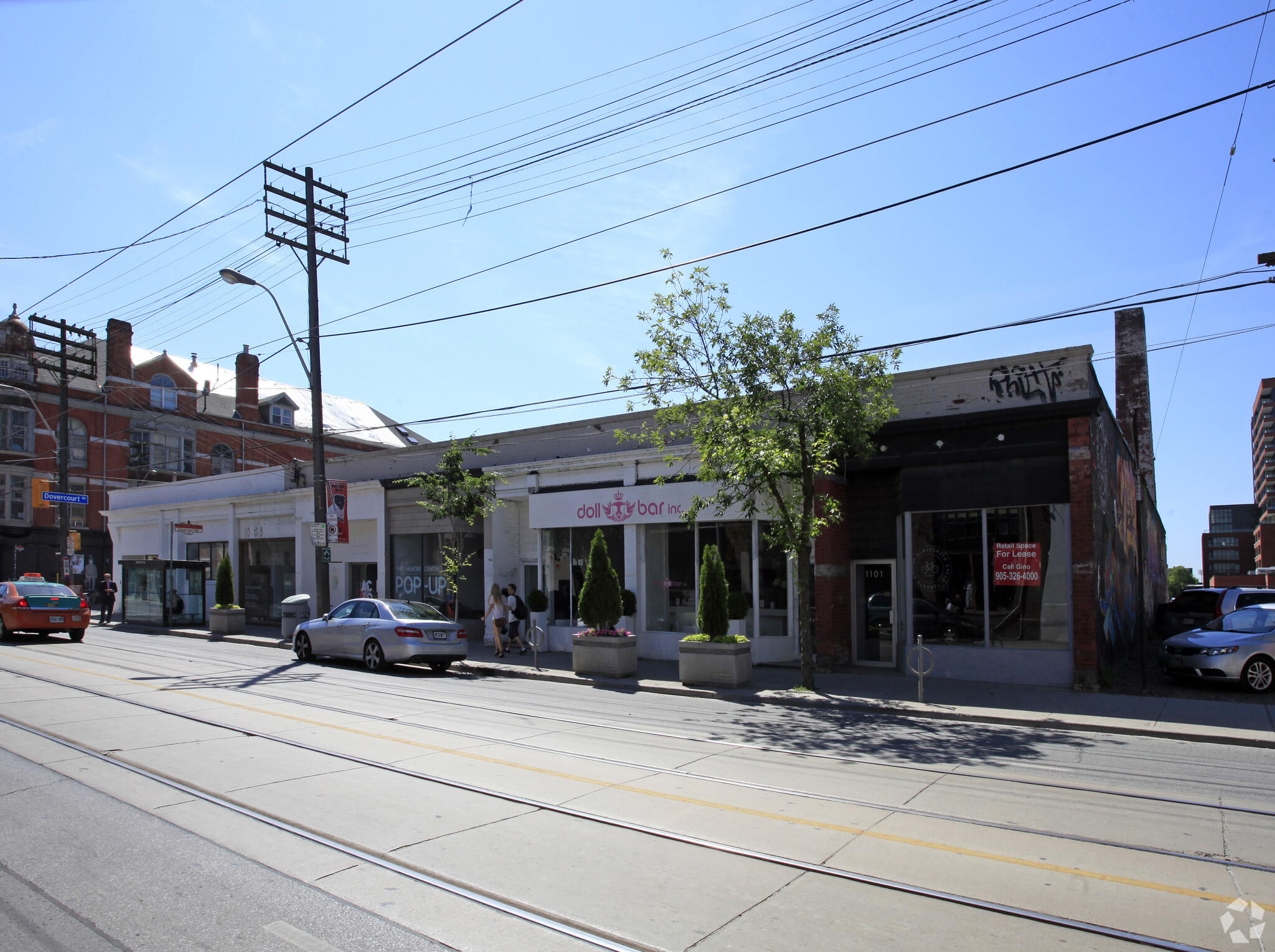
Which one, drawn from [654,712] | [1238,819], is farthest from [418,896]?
[654,712]

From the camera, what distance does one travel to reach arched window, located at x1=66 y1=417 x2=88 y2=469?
47125 millimetres

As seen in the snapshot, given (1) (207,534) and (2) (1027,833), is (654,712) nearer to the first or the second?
(2) (1027,833)

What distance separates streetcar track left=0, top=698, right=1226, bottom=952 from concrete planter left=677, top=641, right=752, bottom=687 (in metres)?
7.63

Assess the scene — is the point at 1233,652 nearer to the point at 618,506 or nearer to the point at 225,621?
the point at 618,506

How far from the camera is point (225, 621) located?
26.9 meters

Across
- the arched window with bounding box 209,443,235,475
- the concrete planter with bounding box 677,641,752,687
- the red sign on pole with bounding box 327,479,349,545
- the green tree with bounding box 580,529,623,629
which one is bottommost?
the concrete planter with bounding box 677,641,752,687

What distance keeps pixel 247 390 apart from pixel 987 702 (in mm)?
52024

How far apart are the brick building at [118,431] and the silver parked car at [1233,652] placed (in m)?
33.6

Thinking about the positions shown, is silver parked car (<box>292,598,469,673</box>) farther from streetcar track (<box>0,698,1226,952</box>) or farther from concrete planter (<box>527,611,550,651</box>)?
streetcar track (<box>0,698,1226,952</box>)

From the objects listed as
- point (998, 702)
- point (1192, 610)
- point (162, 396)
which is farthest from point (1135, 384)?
point (162, 396)

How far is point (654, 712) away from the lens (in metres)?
12.4

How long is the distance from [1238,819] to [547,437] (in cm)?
1758

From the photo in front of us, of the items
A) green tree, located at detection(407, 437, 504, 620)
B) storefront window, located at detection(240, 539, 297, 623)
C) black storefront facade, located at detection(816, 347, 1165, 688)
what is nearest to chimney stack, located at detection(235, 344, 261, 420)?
storefront window, located at detection(240, 539, 297, 623)

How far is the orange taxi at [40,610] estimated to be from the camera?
2273 centimetres
